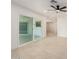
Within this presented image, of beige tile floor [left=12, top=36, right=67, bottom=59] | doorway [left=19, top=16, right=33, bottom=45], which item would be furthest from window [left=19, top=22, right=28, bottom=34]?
beige tile floor [left=12, top=36, right=67, bottom=59]

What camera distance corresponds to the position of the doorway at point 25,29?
627cm

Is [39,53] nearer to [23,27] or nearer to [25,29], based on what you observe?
[23,27]

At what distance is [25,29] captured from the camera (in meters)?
6.84

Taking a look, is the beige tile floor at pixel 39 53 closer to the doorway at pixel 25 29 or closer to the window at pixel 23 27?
the doorway at pixel 25 29

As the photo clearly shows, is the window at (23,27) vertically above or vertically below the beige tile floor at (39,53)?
above

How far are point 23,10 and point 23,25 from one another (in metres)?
0.98

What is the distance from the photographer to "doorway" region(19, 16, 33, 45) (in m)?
6.27

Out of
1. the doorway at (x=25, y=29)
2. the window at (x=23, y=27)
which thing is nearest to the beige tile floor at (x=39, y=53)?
the doorway at (x=25, y=29)

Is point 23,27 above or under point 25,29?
above

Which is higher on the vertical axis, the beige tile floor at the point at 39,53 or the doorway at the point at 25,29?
the doorway at the point at 25,29

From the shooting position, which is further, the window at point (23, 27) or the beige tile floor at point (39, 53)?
the window at point (23, 27)

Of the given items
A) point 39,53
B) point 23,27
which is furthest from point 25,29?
point 39,53
